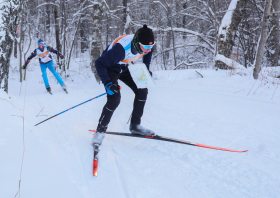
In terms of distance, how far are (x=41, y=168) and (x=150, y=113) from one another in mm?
2202

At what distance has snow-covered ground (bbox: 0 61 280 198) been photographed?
1.70 meters

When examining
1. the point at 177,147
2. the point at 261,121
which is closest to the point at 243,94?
the point at 261,121

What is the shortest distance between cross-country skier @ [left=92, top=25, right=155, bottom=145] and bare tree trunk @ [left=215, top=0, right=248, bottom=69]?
5.12 m

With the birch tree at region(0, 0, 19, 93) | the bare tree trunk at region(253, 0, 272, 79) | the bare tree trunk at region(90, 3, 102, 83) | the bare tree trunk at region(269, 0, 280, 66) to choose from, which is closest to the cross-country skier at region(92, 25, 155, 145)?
the birch tree at region(0, 0, 19, 93)

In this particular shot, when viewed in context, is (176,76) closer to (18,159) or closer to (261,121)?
(261,121)

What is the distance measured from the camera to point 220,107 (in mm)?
3740

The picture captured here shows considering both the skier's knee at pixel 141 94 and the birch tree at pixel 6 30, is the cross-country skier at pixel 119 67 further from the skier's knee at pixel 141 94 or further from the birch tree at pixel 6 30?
the birch tree at pixel 6 30

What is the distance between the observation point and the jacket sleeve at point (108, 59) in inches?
91.1

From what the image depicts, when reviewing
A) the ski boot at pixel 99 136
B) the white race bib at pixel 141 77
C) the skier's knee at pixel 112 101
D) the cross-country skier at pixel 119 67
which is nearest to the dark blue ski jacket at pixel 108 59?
the cross-country skier at pixel 119 67

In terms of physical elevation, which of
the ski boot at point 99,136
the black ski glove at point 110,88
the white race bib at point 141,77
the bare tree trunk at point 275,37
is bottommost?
the ski boot at point 99,136

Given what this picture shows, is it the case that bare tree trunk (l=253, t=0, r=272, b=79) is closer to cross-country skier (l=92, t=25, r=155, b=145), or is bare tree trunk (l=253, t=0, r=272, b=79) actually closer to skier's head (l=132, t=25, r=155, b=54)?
cross-country skier (l=92, t=25, r=155, b=145)

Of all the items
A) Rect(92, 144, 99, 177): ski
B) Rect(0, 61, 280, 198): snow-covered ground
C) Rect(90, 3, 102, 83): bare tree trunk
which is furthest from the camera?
Rect(90, 3, 102, 83): bare tree trunk

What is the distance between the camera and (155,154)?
2.33 m

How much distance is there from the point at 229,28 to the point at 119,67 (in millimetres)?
5972
